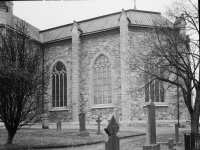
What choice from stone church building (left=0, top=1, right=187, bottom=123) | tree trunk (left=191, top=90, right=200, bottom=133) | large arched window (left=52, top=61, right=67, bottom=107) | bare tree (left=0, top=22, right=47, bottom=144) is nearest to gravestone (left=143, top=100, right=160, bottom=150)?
bare tree (left=0, top=22, right=47, bottom=144)

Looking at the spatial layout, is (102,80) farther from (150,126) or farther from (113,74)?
(150,126)

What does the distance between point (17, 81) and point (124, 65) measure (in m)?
12.7

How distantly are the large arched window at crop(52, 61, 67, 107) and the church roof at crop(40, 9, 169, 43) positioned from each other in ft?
9.40

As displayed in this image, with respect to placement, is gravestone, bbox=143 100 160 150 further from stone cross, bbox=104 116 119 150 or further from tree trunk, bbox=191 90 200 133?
tree trunk, bbox=191 90 200 133

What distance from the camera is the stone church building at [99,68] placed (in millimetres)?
22922

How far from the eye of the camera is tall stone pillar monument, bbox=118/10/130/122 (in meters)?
22.4

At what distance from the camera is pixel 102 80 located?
25.2 m

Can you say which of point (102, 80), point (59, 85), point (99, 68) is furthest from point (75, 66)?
point (59, 85)

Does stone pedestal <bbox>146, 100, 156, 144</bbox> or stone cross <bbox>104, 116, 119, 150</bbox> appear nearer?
stone cross <bbox>104, 116, 119, 150</bbox>

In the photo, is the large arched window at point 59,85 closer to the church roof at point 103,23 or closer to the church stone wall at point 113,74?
the church stone wall at point 113,74

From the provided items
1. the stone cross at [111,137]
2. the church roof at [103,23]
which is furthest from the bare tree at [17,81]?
the church roof at [103,23]

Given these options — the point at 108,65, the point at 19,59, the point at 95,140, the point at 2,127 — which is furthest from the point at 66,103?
the point at 19,59

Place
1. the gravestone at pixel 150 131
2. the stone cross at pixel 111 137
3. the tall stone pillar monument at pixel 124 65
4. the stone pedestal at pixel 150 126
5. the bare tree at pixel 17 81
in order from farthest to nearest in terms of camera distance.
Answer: the tall stone pillar monument at pixel 124 65 < the bare tree at pixel 17 81 < the stone pedestal at pixel 150 126 < the gravestone at pixel 150 131 < the stone cross at pixel 111 137

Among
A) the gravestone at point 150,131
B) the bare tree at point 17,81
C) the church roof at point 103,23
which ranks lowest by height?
the gravestone at point 150,131
